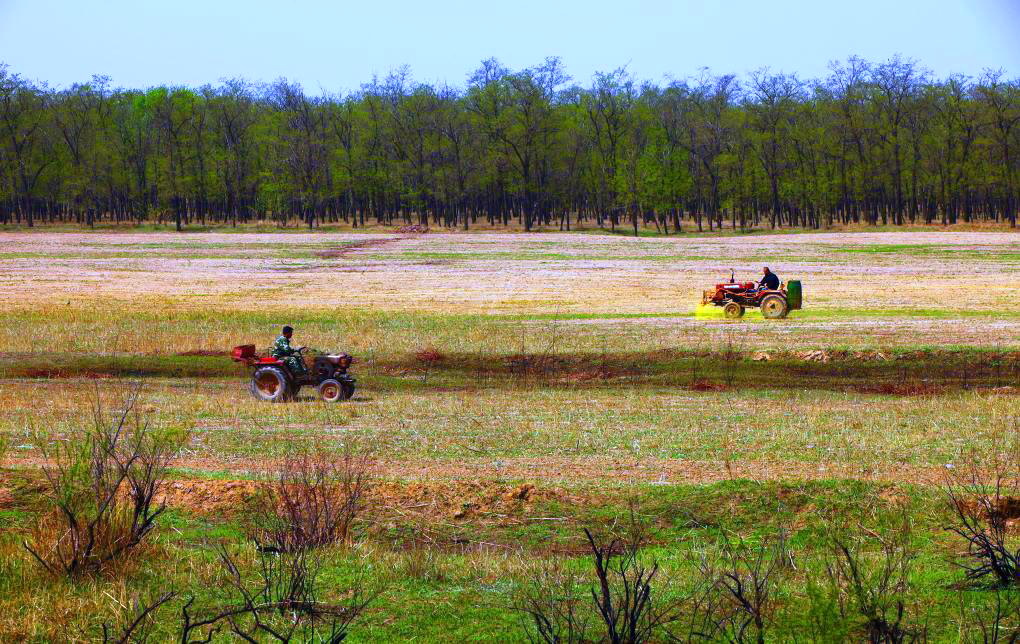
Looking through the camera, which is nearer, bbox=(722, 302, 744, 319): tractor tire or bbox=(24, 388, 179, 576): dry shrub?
bbox=(24, 388, 179, 576): dry shrub

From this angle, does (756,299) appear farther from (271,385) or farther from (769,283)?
(271,385)

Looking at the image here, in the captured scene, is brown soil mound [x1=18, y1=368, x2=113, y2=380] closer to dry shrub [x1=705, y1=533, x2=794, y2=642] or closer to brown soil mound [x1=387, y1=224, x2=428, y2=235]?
dry shrub [x1=705, y1=533, x2=794, y2=642]

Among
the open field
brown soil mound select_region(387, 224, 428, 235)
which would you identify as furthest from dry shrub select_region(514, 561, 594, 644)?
brown soil mound select_region(387, 224, 428, 235)

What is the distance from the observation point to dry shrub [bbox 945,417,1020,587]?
7656mm

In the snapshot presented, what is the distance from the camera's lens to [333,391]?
20125mm

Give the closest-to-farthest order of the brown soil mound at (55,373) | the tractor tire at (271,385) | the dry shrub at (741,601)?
the dry shrub at (741,601) < the tractor tire at (271,385) < the brown soil mound at (55,373)

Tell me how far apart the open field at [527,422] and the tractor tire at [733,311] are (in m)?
0.39

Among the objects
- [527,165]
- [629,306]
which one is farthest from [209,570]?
[527,165]

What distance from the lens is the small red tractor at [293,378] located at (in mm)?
20000

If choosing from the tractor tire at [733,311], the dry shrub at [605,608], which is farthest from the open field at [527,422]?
the tractor tire at [733,311]

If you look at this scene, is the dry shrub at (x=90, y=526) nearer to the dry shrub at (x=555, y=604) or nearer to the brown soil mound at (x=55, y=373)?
the dry shrub at (x=555, y=604)

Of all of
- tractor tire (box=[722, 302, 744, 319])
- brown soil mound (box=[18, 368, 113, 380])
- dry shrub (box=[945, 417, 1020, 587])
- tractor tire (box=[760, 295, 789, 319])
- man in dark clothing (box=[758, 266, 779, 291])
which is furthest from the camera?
man in dark clothing (box=[758, 266, 779, 291])

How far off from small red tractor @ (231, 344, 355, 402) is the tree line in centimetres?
8810

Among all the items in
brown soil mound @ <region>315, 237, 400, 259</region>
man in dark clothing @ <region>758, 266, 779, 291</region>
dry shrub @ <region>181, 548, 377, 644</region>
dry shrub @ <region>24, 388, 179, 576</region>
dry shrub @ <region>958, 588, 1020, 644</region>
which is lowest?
dry shrub @ <region>958, 588, 1020, 644</region>
